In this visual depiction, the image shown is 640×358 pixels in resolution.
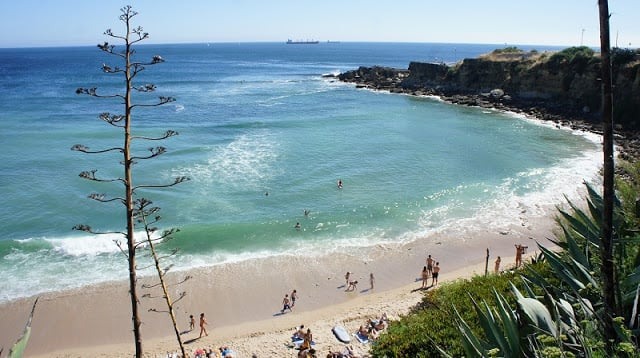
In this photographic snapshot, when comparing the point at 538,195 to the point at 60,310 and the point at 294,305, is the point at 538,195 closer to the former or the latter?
the point at 294,305

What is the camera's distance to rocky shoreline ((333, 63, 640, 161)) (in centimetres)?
4378

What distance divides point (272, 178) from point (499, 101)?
4355cm

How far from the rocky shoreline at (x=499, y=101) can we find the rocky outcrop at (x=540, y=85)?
97mm

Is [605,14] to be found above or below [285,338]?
above

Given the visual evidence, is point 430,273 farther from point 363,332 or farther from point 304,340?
point 304,340

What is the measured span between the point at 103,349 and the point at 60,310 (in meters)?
3.49

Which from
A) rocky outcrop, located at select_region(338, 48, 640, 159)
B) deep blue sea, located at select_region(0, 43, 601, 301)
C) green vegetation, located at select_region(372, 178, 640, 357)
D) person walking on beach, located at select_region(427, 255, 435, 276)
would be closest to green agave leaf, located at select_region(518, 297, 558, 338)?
green vegetation, located at select_region(372, 178, 640, 357)

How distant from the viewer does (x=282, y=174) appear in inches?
1405

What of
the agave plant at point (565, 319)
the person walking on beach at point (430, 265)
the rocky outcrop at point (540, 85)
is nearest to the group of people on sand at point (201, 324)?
the person walking on beach at point (430, 265)

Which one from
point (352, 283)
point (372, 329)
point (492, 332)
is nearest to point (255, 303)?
point (352, 283)

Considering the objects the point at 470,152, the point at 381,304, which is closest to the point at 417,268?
the point at 381,304

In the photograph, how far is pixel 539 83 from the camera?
208 ft

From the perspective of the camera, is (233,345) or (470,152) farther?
(470,152)

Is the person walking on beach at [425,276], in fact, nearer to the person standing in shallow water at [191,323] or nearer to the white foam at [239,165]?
the person standing in shallow water at [191,323]
